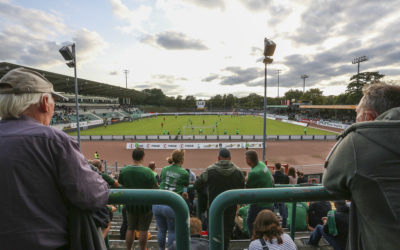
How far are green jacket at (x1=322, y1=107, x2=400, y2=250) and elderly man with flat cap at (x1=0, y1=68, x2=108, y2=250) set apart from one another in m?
1.63

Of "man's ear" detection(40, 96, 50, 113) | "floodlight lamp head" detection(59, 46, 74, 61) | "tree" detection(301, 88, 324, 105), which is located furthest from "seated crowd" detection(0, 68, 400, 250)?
"tree" detection(301, 88, 324, 105)

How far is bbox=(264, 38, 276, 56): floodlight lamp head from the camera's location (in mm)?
13594

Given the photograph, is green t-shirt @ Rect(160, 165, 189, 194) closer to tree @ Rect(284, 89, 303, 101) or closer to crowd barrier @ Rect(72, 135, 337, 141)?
crowd barrier @ Rect(72, 135, 337, 141)

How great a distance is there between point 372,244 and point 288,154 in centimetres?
2756

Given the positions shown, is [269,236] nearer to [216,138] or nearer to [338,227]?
[338,227]

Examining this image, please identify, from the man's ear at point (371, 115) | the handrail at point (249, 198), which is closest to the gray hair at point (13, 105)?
the handrail at point (249, 198)

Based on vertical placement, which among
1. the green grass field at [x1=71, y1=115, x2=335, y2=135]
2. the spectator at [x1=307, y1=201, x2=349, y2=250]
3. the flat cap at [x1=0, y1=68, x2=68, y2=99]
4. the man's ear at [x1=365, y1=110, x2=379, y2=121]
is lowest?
the green grass field at [x1=71, y1=115, x2=335, y2=135]

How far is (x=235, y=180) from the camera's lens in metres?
3.63

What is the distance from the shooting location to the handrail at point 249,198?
169 cm

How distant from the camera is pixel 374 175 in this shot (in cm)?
120

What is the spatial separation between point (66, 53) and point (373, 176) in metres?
16.8

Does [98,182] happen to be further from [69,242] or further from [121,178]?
[121,178]

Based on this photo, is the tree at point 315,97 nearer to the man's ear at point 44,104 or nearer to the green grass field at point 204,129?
the green grass field at point 204,129

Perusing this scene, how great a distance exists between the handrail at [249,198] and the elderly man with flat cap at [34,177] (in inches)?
34.3
